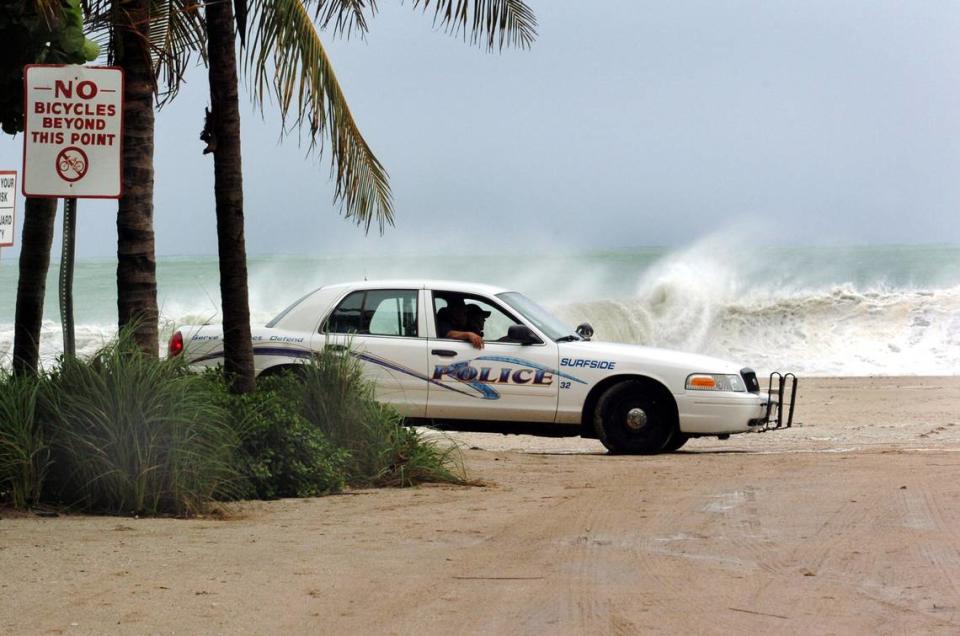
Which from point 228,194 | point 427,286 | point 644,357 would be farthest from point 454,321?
point 228,194

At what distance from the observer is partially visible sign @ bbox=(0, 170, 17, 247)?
14.0m

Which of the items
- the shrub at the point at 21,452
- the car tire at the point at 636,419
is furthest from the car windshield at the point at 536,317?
the shrub at the point at 21,452

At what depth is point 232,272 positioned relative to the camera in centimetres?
1025

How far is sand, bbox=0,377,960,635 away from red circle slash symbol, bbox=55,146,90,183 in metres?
2.05

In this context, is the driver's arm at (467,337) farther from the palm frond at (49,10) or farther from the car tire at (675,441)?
the palm frond at (49,10)

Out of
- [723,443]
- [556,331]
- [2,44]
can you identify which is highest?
[2,44]

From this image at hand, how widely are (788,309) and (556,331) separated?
1932 centimetres

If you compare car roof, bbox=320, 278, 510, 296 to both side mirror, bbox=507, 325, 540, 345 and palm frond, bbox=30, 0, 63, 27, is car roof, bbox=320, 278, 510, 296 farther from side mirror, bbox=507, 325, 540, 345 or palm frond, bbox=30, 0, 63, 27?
palm frond, bbox=30, 0, 63, 27

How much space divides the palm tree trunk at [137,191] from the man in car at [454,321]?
317cm

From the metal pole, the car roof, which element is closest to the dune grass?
the metal pole

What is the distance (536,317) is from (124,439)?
17.1 ft

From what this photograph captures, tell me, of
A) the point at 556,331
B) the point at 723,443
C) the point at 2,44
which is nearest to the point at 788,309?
the point at 723,443

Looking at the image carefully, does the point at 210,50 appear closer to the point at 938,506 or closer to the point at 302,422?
the point at 302,422

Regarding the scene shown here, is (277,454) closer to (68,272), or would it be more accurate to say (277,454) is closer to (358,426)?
(358,426)
